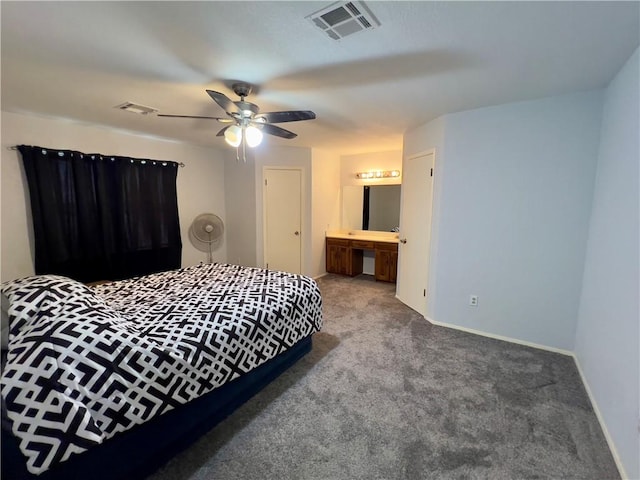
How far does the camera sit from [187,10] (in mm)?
1349

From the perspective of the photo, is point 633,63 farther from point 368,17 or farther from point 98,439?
point 98,439

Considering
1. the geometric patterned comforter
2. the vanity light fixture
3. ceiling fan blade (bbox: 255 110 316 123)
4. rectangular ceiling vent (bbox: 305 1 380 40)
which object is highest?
rectangular ceiling vent (bbox: 305 1 380 40)

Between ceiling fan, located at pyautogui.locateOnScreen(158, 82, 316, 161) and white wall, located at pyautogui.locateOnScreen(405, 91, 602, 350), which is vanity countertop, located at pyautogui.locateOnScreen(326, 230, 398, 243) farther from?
ceiling fan, located at pyautogui.locateOnScreen(158, 82, 316, 161)

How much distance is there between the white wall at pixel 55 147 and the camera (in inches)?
109

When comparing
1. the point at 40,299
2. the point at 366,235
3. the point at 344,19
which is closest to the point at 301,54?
the point at 344,19

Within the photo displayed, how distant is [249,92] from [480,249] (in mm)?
2619

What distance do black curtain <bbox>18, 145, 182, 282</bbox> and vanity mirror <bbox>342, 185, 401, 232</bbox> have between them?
2.94 m

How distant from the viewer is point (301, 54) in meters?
1.75

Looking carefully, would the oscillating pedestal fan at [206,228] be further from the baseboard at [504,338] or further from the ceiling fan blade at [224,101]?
the baseboard at [504,338]

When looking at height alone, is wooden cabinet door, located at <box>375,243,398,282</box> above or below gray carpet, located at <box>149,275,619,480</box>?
above

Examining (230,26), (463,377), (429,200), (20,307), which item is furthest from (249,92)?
(463,377)

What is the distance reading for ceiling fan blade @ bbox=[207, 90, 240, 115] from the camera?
181 cm

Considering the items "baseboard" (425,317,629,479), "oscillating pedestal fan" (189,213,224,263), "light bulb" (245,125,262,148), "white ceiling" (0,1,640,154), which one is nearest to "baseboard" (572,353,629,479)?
"baseboard" (425,317,629,479)

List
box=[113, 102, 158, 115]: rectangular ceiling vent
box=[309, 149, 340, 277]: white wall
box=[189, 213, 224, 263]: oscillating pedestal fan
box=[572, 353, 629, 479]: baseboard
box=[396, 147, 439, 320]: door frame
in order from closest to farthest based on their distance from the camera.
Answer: box=[572, 353, 629, 479]: baseboard → box=[113, 102, 158, 115]: rectangular ceiling vent → box=[396, 147, 439, 320]: door frame → box=[189, 213, 224, 263]: oscillating pedestal fan → box=[309, 149, 340, 277]: white wall
